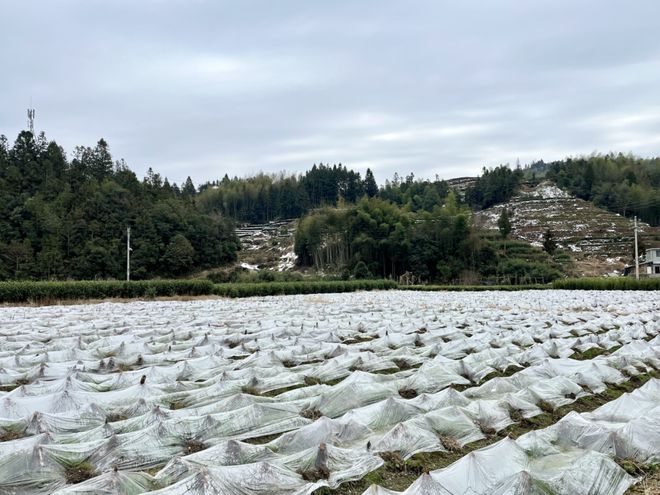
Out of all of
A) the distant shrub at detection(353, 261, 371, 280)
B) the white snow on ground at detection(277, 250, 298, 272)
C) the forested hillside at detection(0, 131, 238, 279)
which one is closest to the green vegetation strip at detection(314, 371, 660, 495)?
the distant shrub at detection(353, 261, 371, 280)

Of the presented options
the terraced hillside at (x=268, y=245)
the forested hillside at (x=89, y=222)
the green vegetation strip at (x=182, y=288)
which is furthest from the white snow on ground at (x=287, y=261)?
the green vegetation strip at (x=182, y=288)

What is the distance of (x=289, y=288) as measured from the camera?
81.0ft

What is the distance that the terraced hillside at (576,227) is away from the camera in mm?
48469

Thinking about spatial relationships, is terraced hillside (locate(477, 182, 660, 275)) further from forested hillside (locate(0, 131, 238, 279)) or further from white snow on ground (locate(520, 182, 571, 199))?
forested hillside (locate(0, 131, 238, 279))

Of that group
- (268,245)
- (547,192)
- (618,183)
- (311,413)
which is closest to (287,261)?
(268,245)

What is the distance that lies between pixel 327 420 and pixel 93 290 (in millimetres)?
18447

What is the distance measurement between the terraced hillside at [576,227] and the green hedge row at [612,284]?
2013 centimetres

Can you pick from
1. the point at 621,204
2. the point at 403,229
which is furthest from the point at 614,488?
the point at 621,204

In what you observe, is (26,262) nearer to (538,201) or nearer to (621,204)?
(538,201)

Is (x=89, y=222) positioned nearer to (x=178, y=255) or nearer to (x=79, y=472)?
→ (x=178, y=255)

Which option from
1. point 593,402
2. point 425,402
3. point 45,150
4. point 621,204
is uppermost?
point 45,150

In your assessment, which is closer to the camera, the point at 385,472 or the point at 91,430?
the point at 385,472

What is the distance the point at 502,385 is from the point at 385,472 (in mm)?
1944

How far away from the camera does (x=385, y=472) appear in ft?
9.20
